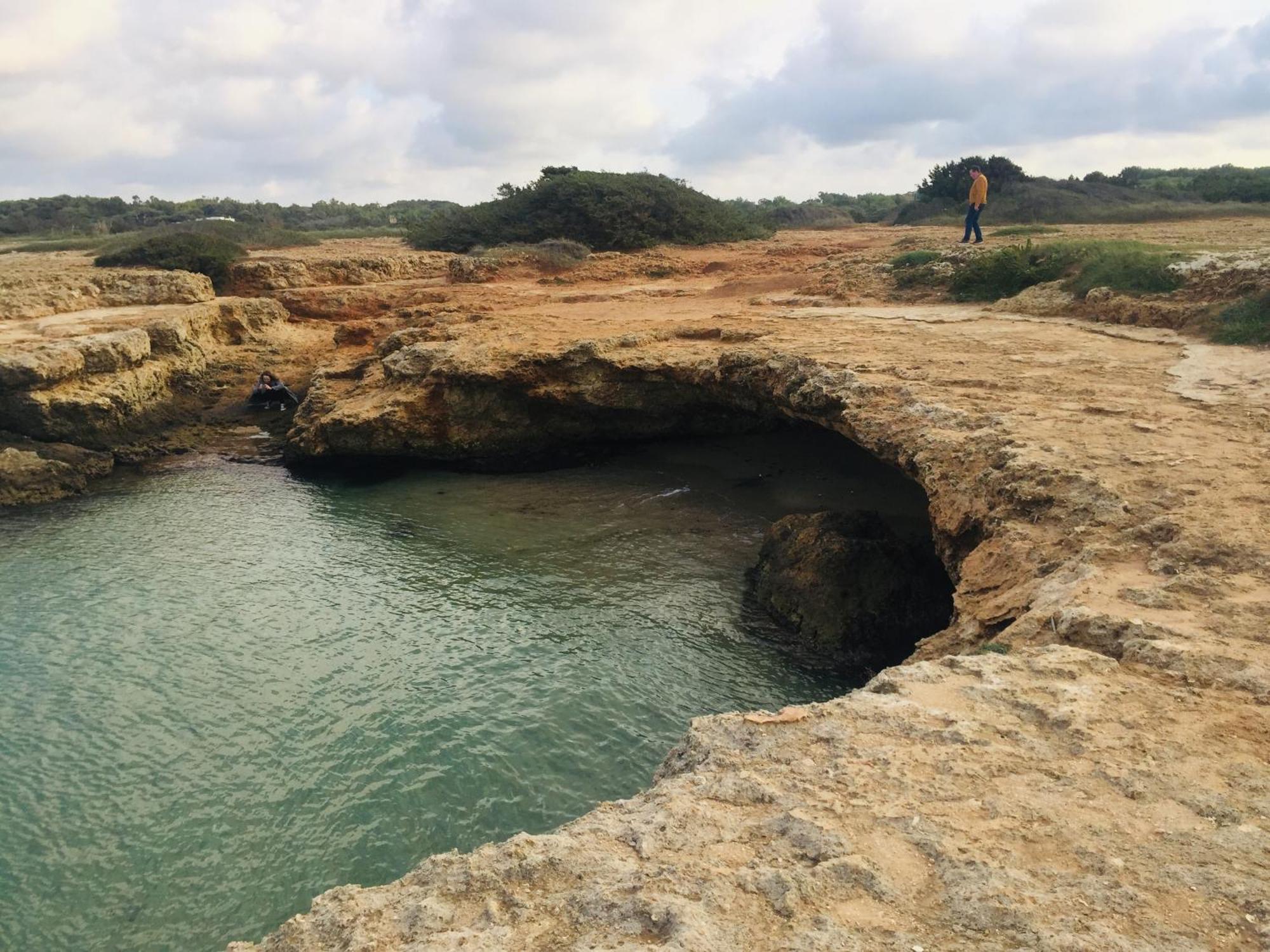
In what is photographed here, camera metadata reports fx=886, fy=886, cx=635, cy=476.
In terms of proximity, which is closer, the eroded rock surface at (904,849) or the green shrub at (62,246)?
the eroded rock surface at (904,849)

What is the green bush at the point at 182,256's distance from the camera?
19.8 meters

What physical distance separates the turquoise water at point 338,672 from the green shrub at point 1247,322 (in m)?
3.70

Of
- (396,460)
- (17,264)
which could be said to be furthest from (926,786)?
(17,264)

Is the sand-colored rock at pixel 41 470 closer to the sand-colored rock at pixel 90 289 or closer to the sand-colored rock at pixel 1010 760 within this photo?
the sand-colored rock at pixel 90 289

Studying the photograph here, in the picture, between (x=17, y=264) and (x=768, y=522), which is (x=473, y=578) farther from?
(x=17, y=264)

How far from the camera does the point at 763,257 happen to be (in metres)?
20.9

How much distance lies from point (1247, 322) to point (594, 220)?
17973mm

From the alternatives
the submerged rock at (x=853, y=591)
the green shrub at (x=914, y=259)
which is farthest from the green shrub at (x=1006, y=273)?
the submerged rock at (x=853, y=591)

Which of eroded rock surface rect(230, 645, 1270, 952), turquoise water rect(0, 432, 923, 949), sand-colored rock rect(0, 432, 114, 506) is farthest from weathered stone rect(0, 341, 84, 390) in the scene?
eroded rock surface rect(230, 645, 1270, 952)

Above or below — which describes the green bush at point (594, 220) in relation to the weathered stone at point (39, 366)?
above

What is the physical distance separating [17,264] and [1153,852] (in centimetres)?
2559

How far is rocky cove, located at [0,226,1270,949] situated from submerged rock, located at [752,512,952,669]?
1079 mm

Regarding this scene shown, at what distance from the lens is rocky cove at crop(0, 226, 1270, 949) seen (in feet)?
8.89

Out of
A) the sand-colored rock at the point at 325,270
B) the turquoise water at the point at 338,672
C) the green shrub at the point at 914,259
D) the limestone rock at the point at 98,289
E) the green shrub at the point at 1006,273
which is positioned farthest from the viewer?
the sand-colored rock at the point at 325,270
